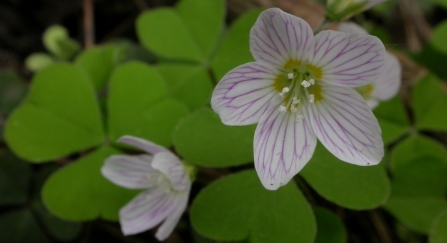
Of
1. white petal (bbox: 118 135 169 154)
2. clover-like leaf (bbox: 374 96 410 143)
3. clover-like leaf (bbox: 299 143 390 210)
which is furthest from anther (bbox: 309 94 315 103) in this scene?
clover-like leaf (bbox: 374 96 410 143)

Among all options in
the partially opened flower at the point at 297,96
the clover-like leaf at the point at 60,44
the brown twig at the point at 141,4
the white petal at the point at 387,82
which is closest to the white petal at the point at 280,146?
the partially opened flower at the point at 297,96

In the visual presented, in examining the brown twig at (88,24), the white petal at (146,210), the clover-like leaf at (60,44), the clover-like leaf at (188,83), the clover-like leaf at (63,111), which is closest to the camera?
the white petal at (146,210)

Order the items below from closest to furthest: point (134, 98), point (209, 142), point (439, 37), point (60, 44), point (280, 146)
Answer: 1. point (280, 146)
2. point (209, 142)
3. point (134, 98)
4. point (439, 37)
5. point (60, 44)

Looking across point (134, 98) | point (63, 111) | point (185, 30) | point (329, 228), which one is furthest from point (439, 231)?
point (63, 111)

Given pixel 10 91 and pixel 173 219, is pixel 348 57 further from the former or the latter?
pixel 10 91

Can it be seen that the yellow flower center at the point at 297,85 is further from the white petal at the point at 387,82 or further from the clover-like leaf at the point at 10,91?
the clover-like leaf at the point at 10,91

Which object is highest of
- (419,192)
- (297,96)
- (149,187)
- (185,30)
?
(297,96)
